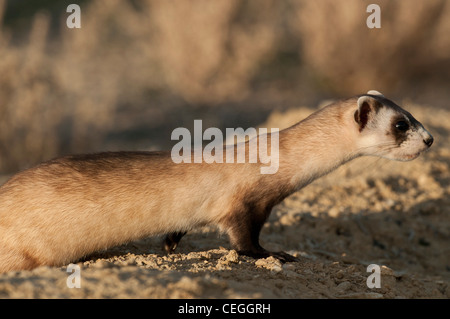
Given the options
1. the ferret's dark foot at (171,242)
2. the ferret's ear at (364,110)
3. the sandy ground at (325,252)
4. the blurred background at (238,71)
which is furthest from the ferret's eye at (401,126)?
the blurred background at (238,71)

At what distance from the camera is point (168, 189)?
324cm

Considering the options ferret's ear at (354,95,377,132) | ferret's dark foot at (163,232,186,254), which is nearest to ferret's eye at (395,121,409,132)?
ferret's ear at (354,95,377,132)

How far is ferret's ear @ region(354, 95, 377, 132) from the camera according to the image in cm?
333

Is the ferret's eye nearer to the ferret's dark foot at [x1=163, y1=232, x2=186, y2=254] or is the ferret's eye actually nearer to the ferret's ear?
A: the ferret's ear

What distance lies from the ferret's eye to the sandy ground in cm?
79

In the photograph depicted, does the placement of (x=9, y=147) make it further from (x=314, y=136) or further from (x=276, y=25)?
(x=276, y=25)

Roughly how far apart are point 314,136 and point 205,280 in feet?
4.42

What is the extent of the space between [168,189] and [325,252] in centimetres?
A: 137

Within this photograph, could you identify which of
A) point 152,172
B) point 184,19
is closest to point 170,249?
point 152,172

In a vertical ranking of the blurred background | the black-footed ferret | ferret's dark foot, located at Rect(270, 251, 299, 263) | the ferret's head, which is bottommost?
ferret's dark foot, located at Rect(270, 251, 299, 263)

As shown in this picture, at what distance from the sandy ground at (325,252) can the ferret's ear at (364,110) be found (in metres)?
0.83

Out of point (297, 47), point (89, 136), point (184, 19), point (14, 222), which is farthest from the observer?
point (297, 47)

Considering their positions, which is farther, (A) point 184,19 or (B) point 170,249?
(A) point 184,19

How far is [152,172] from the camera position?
325cm
